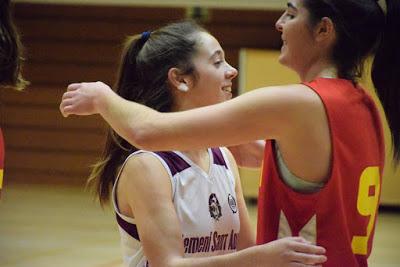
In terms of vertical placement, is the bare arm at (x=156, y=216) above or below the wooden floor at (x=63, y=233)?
above

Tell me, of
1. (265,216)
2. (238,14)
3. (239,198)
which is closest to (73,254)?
(239,198)

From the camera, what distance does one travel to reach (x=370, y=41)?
5.52ft

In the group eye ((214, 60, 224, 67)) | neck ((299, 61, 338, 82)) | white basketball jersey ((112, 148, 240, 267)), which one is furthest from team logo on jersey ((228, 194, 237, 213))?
neck ((299, 61, 338, 82))

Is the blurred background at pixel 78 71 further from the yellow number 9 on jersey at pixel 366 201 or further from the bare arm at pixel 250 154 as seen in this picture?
the yellow number 9 on jersey at pixel 366 201

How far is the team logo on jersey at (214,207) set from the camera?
6.50 feet

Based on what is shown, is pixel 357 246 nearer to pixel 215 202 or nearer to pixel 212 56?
pixel 215 202

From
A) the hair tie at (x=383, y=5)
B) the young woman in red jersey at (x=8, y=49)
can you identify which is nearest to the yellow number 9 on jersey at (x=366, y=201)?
the hair tie at (x=383, y=5)

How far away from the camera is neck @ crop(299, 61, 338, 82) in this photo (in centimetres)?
168

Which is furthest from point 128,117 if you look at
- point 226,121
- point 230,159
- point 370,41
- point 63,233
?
point 63,233

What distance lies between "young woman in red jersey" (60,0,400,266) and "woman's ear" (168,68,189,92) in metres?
0.45

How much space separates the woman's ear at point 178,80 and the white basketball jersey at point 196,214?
20cm

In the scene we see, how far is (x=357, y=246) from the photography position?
64.3 inches

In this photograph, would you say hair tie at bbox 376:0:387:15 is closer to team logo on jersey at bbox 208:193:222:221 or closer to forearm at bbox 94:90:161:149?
forearm at bbox 94:90:161:149

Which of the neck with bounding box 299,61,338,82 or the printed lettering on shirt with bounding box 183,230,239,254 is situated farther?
the printed lettering on shirt with bounding box 183,230,239,254
